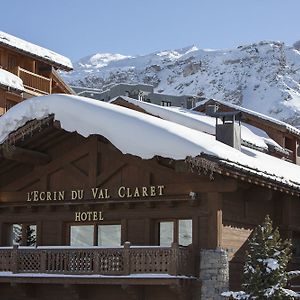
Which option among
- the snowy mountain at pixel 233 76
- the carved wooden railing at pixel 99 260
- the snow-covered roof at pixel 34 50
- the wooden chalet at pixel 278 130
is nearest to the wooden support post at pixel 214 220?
the carved wooden railing at pixel 99 260

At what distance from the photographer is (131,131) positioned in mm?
19562

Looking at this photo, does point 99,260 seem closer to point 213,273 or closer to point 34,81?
point 213,273

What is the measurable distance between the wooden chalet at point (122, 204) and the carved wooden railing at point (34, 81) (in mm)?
16707

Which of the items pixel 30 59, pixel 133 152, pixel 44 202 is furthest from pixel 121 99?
pixel 133 152

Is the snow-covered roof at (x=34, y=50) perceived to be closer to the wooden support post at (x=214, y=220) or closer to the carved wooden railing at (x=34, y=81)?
the carved wooden railing at (x=34, y=81)

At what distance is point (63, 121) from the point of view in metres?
20.5

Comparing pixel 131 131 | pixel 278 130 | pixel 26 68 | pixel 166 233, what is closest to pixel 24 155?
pixel 131 131

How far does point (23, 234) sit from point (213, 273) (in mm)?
6505

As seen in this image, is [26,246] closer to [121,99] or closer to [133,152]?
[133,152]

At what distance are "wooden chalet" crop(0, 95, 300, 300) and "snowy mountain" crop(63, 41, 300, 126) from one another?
104 metres

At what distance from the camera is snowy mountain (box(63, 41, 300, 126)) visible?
139 m

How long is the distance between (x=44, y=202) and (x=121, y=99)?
14.8 m

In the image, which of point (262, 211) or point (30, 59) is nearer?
point (262, 211)

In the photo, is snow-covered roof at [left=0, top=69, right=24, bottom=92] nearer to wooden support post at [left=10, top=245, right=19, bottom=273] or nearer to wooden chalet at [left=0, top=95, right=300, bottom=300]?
wooden chalet at [left=0, top=95, right=300, bottom=300]
